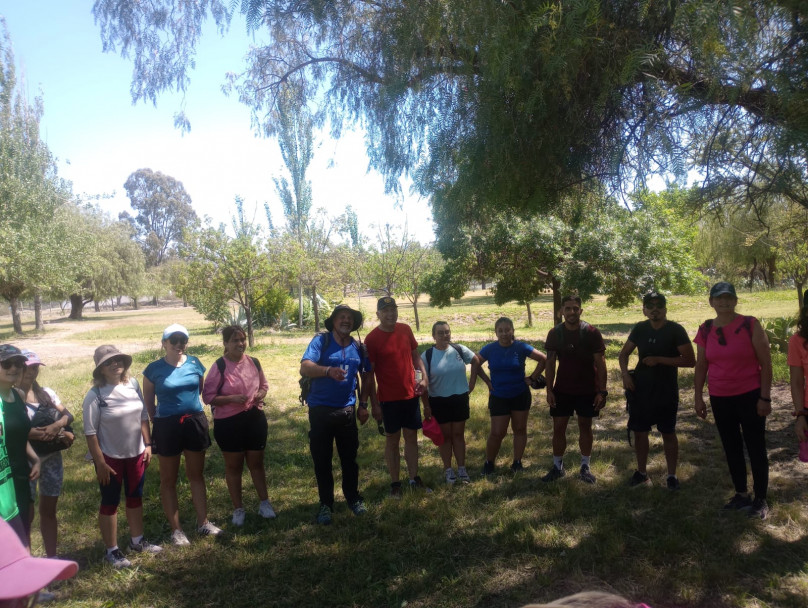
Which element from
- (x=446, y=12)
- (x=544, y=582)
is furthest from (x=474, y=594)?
(x=446, y=12)

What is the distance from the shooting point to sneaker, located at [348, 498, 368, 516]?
4.97 meters

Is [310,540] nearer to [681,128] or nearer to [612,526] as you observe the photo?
[612,526]

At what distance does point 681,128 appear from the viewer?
4.70m

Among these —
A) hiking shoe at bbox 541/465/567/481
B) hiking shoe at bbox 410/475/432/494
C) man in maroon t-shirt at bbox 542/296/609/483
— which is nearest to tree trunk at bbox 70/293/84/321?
hiking shoe at bbox 410/475/432/494

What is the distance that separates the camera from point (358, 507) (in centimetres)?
501

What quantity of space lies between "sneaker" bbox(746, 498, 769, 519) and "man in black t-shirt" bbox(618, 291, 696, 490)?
2.28 feet

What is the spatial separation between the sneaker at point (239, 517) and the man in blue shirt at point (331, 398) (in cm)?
64

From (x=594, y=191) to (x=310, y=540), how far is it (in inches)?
167

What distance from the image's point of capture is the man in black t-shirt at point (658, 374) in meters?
4.96

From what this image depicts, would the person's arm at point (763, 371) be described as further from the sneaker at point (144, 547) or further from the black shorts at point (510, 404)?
the sneaker at point (144, 547)

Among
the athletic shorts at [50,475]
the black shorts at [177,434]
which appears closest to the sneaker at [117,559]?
the athletic shorts at [50,475]

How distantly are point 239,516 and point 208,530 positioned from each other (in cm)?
28

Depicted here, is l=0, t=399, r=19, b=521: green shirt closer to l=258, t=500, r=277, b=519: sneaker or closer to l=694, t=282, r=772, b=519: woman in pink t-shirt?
l=258, t=500, r=277, b=519: sneaker

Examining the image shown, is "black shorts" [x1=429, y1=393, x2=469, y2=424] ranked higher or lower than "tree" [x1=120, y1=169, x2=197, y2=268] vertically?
lower
